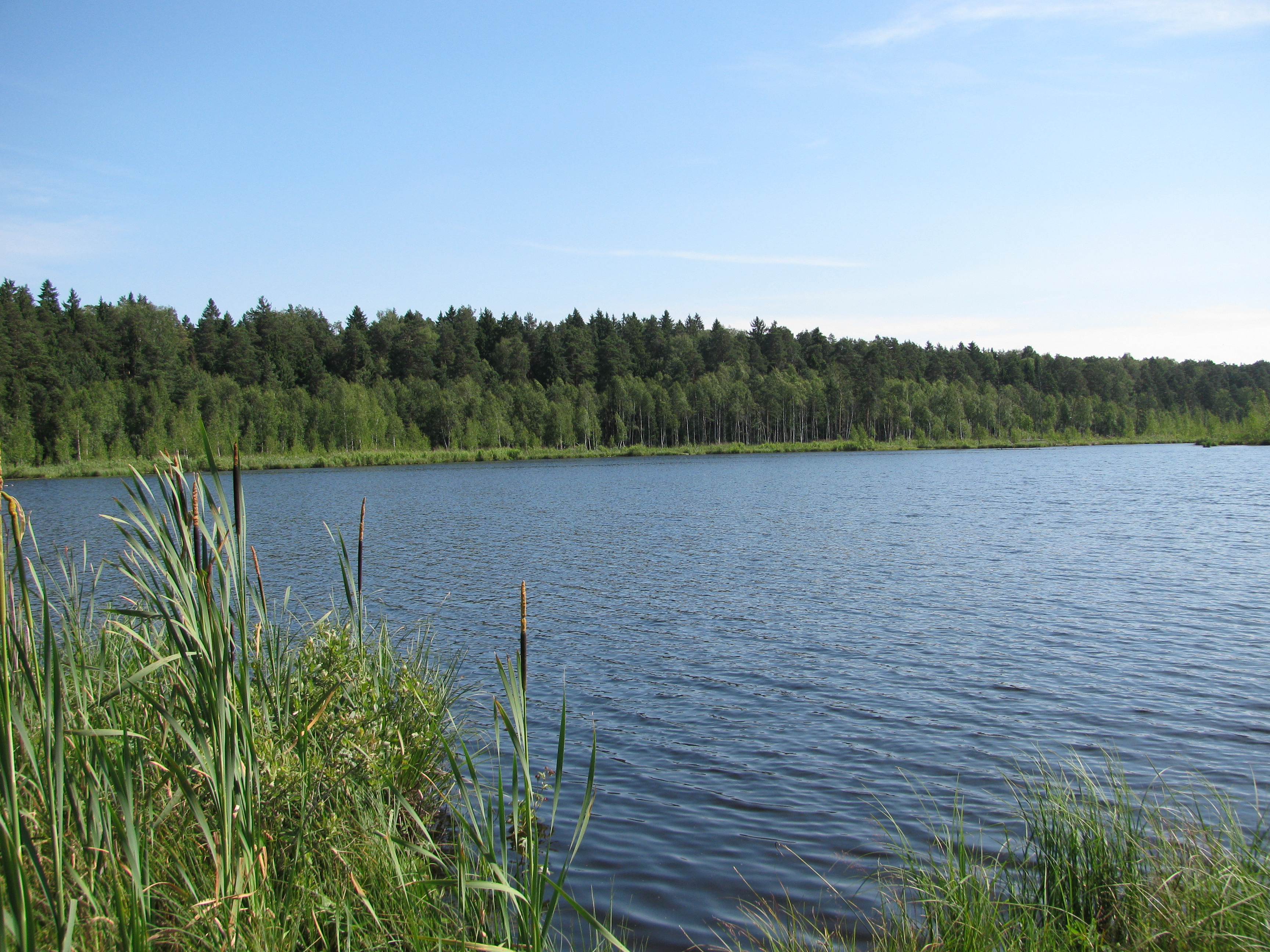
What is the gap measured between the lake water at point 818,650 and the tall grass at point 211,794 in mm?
2468

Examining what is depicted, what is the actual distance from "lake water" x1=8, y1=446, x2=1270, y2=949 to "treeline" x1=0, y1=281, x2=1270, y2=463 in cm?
6884

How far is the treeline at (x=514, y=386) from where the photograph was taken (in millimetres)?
100625

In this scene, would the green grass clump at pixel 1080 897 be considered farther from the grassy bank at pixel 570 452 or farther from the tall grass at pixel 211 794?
the grassy bank at pixel 570 452

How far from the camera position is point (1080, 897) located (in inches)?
218

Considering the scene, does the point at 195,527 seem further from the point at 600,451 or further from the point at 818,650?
the point at 600,451

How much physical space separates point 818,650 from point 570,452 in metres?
107

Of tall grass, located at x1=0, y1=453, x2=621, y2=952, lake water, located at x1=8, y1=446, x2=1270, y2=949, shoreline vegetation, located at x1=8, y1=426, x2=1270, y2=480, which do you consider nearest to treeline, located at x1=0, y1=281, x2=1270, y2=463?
shoreline vegetation, located at x1=8, y1=426, x2=1270, y2=480

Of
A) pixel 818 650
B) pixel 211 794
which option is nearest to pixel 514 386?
pixel 818 650

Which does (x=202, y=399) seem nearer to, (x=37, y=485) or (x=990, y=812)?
(x=37, y=485)

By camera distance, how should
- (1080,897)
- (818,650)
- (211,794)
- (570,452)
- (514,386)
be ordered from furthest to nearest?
(514,386), (570,452), (818,650), (1080,897), (211,794)

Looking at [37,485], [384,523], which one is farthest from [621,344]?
[384,523]

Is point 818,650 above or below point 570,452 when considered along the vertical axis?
below

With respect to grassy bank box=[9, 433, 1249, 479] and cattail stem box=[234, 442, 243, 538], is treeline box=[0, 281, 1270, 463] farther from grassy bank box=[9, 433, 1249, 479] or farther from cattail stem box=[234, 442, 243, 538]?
cattail stem box=[234, 442, 243, 538]

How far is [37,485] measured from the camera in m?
71.9
